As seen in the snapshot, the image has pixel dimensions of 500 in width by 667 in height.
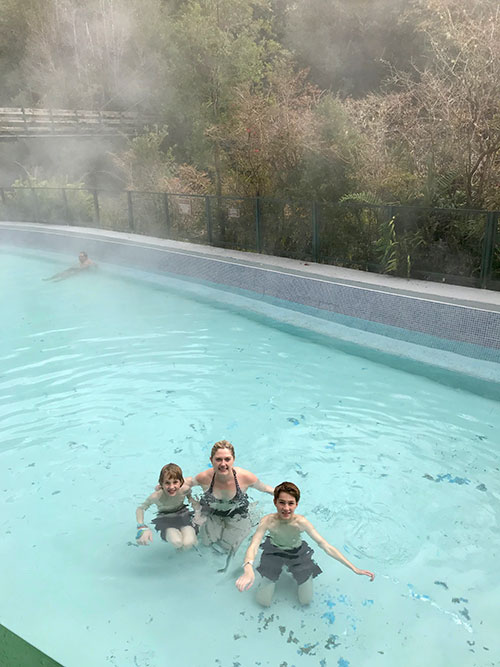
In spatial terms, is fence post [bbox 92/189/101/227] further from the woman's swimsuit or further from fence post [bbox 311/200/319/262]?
the woman's swimsuit

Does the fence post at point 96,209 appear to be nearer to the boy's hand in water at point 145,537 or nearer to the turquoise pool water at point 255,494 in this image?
the turquoise pool water at point 255,494

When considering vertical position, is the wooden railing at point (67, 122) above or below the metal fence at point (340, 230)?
above

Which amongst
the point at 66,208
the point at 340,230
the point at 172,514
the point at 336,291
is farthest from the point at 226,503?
the point at 66,208

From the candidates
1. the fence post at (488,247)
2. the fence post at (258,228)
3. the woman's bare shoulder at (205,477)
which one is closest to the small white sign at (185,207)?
the fence post at (258,228)

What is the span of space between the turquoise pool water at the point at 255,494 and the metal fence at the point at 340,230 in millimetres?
2281

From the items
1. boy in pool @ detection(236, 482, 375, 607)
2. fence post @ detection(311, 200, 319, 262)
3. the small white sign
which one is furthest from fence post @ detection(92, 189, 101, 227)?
boy in pool @ detection(236, 482, 375, 607)

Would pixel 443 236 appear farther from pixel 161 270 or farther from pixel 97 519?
pixel 97 519

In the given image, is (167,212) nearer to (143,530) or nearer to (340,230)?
(340,230)

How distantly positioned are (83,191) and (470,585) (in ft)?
51.9

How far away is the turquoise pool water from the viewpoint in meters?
3.41

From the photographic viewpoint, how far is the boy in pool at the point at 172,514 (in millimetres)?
3820

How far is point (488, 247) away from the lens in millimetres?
8125

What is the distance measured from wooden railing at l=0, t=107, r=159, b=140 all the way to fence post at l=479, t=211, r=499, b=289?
2271 centimetres

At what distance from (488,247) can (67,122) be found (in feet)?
80.2
